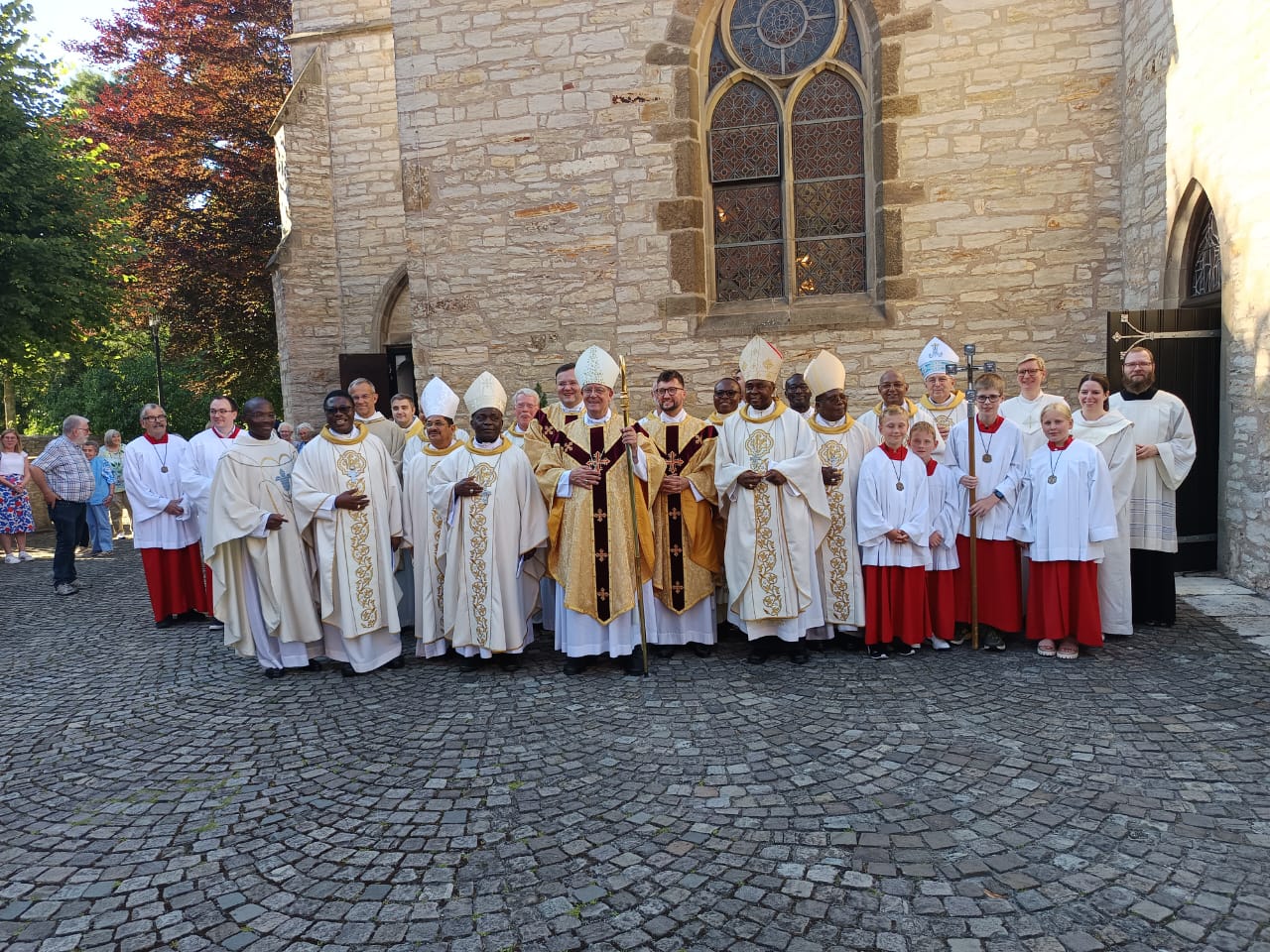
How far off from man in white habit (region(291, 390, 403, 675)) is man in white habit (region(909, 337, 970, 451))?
3.95 metres

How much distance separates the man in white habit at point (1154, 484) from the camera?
577 centimetres

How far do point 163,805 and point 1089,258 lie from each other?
920 centimetres

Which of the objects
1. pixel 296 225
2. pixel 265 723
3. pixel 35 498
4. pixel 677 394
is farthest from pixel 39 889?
pixel 35 498

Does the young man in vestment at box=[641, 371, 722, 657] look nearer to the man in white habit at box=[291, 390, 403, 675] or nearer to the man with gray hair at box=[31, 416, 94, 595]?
the man in white habit at box=[291, 390, 403, 675]

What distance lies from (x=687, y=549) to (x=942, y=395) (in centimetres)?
228

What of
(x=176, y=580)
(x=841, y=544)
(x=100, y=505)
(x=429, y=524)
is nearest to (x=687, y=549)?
(x=841, y=544)

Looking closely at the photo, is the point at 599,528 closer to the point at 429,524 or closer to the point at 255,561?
the point at 429,524

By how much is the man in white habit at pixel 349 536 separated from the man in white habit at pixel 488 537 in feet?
1.36

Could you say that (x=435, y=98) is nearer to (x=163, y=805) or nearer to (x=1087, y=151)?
(x=1087, y=151)

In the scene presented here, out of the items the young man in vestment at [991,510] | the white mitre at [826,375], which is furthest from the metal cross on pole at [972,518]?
the white mitre at [826,375]

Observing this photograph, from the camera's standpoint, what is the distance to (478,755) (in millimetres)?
4059

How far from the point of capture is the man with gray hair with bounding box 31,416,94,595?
30.2 feet

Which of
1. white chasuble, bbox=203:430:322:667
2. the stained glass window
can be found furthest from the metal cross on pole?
white chasuble, bbox=203:430:322:667

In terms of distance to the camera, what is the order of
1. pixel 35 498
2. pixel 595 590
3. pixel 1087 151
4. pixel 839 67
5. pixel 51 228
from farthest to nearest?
1. pixel 35 498
2. pixel 51 228
3. pixel 839 67
4. pixel 1087 151
5. pixel 595 590
